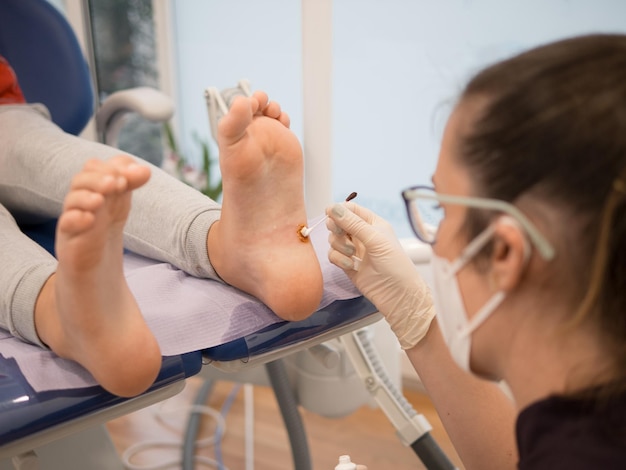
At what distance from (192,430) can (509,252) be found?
4.35 ft

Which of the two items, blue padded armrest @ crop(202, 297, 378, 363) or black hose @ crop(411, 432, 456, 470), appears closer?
blue padded armrest @ crop(202, 297, 378, 363)

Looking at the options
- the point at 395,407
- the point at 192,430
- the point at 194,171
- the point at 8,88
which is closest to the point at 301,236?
the point at 395,407

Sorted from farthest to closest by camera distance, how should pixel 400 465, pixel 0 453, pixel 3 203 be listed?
1. pixel 400 465
2. pixel 3 203
3. pixel 0 453

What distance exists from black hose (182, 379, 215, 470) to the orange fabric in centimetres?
90

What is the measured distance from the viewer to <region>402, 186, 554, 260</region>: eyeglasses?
50cm

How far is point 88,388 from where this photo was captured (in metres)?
0.67

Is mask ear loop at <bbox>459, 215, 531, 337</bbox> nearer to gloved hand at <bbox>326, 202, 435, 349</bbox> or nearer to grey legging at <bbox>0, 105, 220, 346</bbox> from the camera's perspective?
gloved hand at <bbox>326, 202, 435, 349</bbox>

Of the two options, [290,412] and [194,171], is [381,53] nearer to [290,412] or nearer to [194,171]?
[194,171]

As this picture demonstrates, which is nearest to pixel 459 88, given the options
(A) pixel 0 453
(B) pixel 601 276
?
(B) pixel 601 276

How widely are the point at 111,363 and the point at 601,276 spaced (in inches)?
17.7

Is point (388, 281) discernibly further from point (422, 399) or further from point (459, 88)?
point (422, 399)

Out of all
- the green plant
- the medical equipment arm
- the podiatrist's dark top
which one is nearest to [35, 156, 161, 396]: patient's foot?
the podiatrist's dark top

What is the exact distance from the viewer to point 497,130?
1.68 feet

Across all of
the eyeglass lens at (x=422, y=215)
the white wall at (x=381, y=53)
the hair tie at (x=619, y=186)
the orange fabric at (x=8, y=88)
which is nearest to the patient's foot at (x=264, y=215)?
the eyeglass lens at (x=422, y=215)
